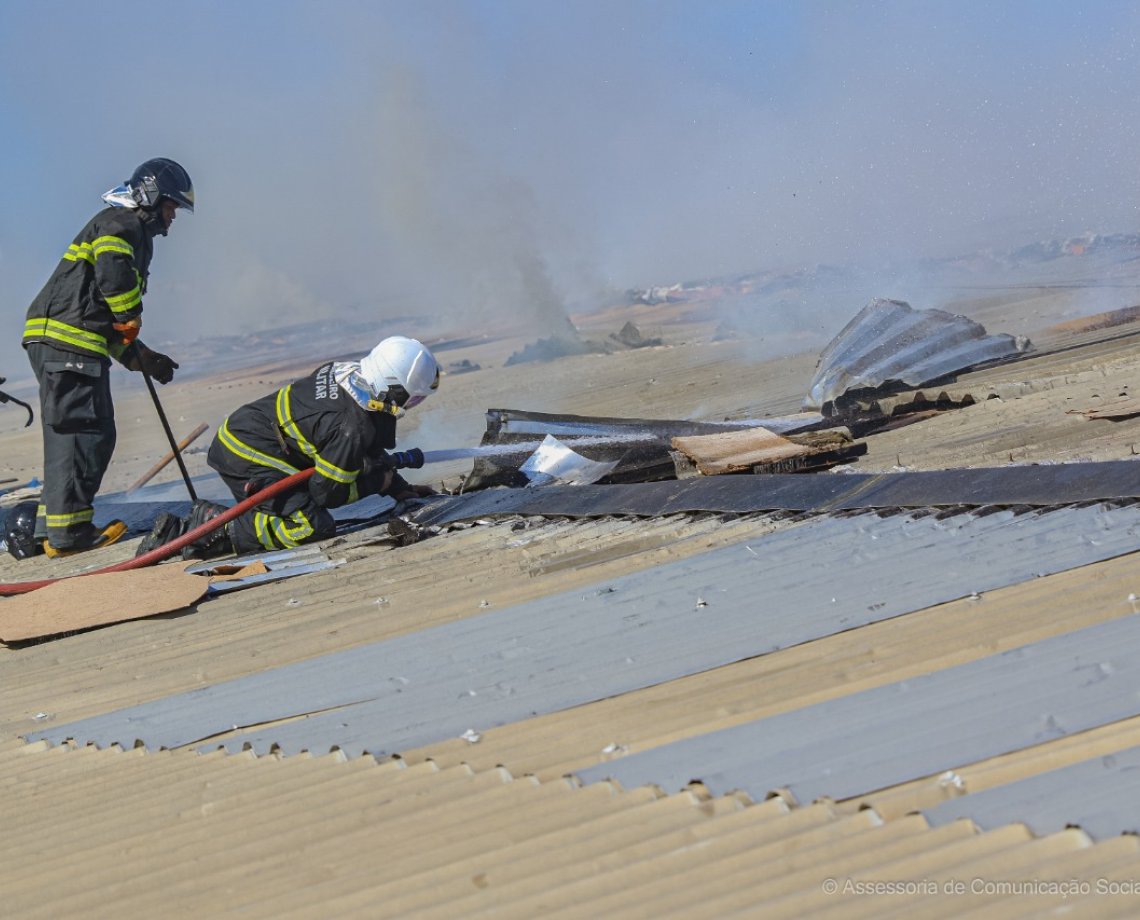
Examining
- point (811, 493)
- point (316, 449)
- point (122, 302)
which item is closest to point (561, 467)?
point (316, 449)

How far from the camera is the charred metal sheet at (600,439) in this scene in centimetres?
701

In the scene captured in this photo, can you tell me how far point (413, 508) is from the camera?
668 cm

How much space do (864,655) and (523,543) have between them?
2.56 metres

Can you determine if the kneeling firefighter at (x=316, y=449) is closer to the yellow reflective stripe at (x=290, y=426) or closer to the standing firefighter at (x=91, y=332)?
the yellow reflective stripe at (x=290, y=426)

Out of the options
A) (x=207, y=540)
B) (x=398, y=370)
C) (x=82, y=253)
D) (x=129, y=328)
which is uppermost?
(x=82, y=253)

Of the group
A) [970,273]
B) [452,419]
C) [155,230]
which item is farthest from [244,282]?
[155,230]

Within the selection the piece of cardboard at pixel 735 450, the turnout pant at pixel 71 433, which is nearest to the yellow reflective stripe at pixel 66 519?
the turnout pant at pixel 71 433

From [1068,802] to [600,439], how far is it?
5.47m

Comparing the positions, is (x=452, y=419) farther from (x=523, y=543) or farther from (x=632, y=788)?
(x=632, y=788)

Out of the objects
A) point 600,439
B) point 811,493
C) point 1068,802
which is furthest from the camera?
point 600,439

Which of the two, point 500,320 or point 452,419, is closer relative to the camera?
point 452,419

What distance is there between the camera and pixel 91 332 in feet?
23.9

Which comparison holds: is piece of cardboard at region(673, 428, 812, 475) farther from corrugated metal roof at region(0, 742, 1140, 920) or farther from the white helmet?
corrugated metal roof at region(0, 742, 1140, 920)

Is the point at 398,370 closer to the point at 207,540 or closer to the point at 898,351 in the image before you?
the point at 207,540
